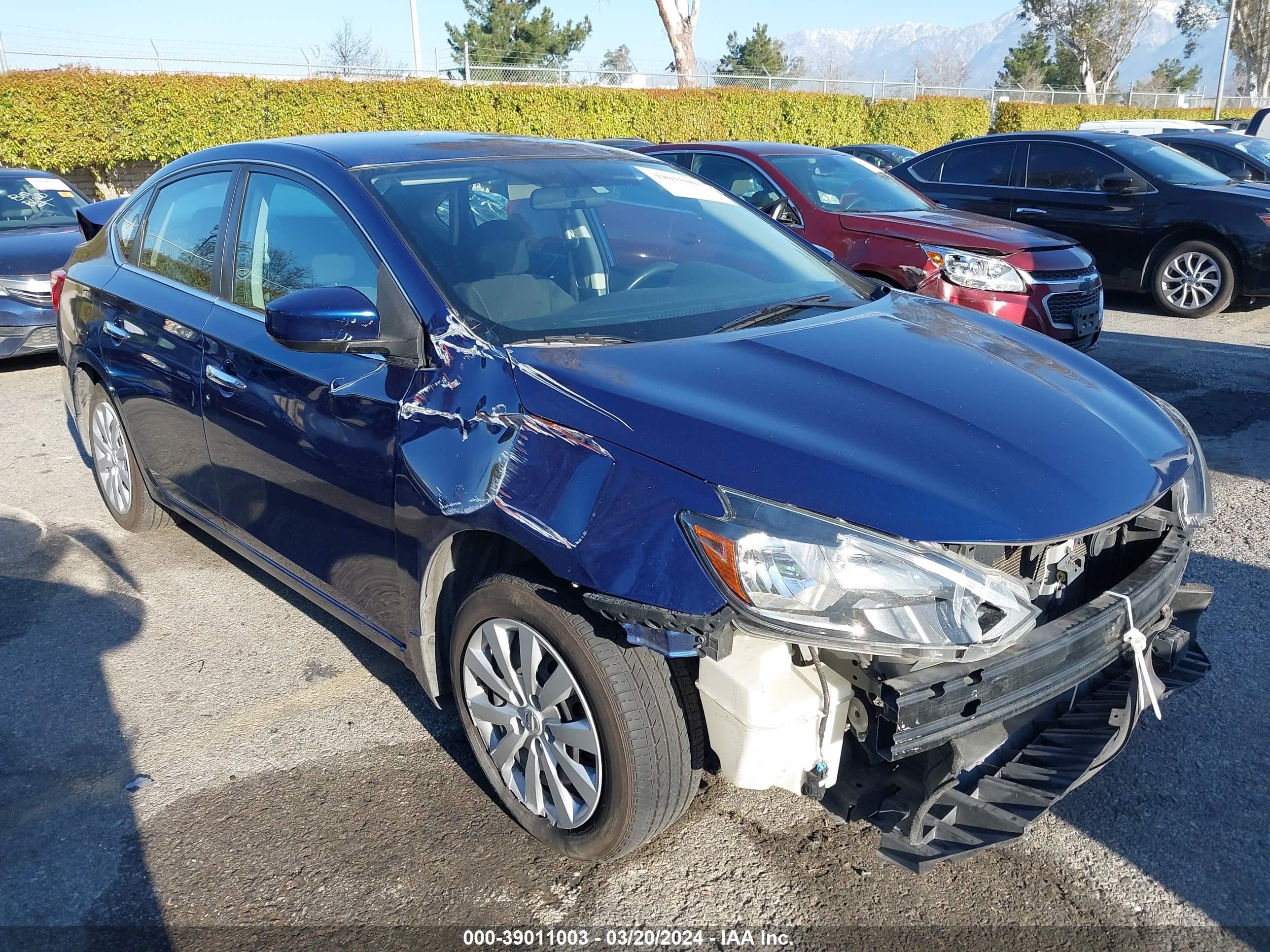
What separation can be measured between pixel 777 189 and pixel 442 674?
218 inches

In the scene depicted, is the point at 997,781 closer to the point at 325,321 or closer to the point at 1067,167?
the point at 325,321

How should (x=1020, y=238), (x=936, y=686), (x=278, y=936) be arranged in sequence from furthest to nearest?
(x=1020, y=238)
(x=278, y=936)
(x=936, y=686)

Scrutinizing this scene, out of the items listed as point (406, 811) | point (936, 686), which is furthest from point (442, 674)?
point (936, 686)

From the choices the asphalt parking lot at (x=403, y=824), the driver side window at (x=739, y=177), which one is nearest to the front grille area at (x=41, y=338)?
the asphalt parking lot at (x=403, y=824)

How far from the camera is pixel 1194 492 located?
2.66 m

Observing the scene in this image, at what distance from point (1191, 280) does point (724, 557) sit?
28.5 feet

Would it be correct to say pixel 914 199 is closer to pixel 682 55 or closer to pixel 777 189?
pixel 777 189

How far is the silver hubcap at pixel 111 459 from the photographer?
456cm

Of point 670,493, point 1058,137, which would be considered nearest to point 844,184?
point 1058,137

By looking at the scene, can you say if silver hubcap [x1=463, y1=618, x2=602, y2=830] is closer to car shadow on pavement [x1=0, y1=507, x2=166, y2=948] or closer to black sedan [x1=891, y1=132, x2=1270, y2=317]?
car shadow on pavement [x1=0, y1=507, x2=166, y2=948]

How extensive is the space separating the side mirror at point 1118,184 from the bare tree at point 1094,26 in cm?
5224

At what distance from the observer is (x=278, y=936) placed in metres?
2.37

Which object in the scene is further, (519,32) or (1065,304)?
(519,32)

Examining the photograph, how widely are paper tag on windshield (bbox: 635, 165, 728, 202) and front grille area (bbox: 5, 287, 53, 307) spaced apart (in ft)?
19.8
